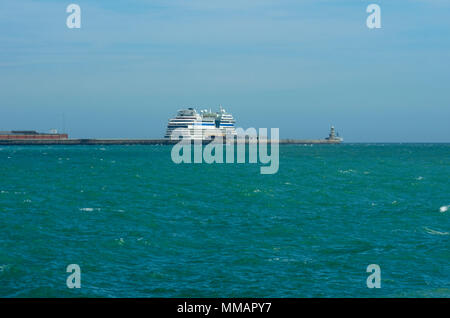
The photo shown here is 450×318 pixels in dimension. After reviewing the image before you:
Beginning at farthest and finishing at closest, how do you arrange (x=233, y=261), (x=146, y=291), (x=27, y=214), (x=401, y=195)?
(x=401, y=195)
(x=27, y=214)
(x=233, y=261)
(x=146, y=291)

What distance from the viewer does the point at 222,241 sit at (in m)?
23.3

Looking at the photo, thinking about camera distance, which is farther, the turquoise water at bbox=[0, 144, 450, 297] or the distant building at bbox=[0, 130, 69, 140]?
the distant building at bbox=[0, 130, 69, 140]

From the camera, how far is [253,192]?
40500mm

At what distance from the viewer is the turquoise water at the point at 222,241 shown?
17.3 metres

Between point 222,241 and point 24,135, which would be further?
point 24,135

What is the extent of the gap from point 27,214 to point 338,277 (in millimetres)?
18796

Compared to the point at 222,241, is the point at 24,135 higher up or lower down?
higher up

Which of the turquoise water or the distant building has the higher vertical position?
the distant building

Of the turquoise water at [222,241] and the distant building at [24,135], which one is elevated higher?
the distant building at [24,135]

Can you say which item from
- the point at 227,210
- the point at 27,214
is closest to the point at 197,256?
the point at 227,210

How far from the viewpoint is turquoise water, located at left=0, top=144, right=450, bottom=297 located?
1728 cm
